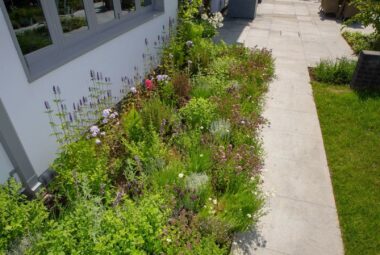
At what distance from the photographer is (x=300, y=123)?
456 cm

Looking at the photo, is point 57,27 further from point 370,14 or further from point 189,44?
point 370,14

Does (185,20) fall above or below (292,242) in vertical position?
above

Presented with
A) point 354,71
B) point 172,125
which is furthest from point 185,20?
point 354,71

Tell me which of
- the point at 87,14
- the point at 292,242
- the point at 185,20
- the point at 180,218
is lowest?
the point at 292,242

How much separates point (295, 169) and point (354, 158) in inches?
37.4

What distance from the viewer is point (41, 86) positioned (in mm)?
2926

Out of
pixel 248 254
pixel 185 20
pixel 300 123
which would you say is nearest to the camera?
pixel 248 254

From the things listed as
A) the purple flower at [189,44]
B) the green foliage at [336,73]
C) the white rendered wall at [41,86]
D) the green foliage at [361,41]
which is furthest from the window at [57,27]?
the green foliage at [361,41]

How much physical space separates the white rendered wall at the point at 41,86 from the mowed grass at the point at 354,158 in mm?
3451

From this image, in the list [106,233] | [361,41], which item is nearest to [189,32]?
[106,233]

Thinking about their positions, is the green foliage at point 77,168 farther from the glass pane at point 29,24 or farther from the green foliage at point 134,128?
the glass pane at point 29,24

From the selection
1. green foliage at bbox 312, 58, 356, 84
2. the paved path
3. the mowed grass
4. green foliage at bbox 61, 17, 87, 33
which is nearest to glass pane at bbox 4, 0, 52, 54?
green foliage at bbox 61, 17, 87, 33

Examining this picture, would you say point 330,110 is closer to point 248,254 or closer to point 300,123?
point 300,123

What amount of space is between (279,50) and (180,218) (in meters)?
6.46
